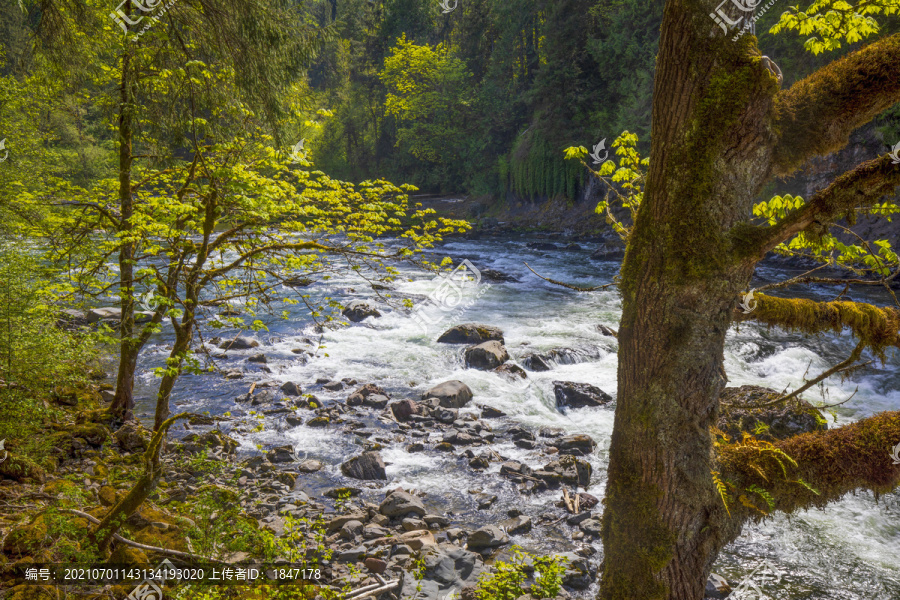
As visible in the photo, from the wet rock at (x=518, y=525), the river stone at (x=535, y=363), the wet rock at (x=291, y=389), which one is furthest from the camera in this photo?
the river stone at (x=535, y=363)

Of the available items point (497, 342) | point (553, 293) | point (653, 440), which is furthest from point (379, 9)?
point (653, 440)

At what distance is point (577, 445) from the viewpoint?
769cm

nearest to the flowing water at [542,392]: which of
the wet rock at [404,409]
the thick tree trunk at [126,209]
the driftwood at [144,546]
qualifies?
the wet rock at [404,409]

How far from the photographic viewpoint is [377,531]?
553 cm

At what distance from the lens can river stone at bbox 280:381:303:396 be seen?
9359 millimetres

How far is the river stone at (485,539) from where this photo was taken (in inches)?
216

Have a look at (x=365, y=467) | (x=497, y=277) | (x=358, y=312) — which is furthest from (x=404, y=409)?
(x=497, y=277)

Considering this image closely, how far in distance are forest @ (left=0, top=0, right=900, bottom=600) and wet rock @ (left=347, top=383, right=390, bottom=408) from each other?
43 mm

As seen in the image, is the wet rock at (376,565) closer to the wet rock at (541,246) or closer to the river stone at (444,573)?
the river stone at (444,573)

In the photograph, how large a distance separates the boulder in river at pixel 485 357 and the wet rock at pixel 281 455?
4.72 metres

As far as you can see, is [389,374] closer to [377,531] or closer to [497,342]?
[497,342]

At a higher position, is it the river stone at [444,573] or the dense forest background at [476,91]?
the dense forest background at [476,91]

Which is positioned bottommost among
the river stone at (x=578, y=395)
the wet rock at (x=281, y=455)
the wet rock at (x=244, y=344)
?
the wet rock at (x=281, y=455)

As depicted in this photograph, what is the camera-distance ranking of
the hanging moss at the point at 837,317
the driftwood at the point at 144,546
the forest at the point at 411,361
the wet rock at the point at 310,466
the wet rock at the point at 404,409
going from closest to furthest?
the forest at the point at 411,361 → the hanging moss at the point at 837,317 → the driftwood at the point at 144,546 → the wet rock at the point at 310,466 → the wet rock at the point at 404,409
